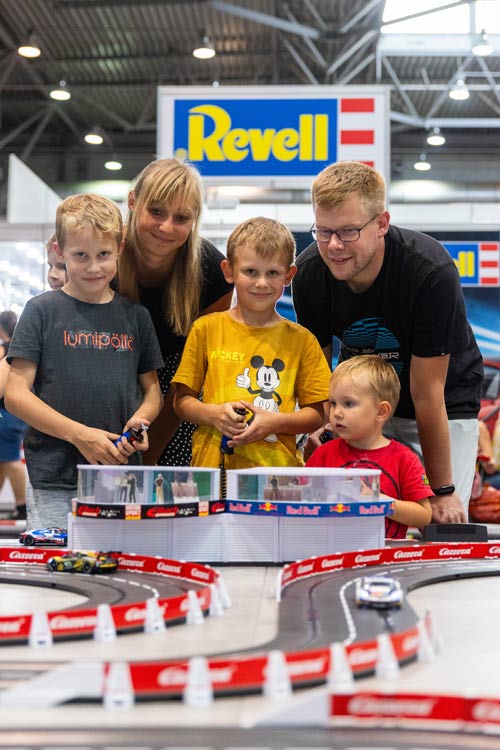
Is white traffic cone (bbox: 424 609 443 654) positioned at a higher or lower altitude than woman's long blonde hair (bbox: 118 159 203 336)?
lower

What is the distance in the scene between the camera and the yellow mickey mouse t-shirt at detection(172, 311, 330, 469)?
10.2 ft

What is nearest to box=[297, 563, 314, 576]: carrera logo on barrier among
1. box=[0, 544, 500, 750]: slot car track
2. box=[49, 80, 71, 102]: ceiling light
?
box=[0, 544, 500, 750]: slot car track

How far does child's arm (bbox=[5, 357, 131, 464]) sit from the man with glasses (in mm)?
1008

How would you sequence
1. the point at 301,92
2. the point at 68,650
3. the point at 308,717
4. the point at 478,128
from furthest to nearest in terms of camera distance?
the point at 478,128 → the point at 301,92 → the point at 68,650 → the point at 308,717

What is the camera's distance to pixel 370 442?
302 centimetres

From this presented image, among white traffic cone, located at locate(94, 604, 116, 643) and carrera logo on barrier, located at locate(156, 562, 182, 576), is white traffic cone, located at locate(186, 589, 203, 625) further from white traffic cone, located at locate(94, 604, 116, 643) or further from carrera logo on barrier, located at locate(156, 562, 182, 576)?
carrera logo on barrier, located at locate(156, 562, 182, 576)

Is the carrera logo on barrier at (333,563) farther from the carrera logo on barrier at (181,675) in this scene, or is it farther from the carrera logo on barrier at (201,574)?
the carrera logo on barrier at (181,675)

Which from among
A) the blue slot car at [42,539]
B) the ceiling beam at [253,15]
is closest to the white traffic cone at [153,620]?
the blue slot car at [42,539]

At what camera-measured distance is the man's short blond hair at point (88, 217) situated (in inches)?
115

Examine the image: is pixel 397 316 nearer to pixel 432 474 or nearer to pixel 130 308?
pixel 432 474

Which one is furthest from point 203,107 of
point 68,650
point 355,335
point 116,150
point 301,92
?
point 116,150

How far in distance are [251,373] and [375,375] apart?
0.43m

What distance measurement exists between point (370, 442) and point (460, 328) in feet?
2.13

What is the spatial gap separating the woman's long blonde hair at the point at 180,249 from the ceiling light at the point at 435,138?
53.8 feet
